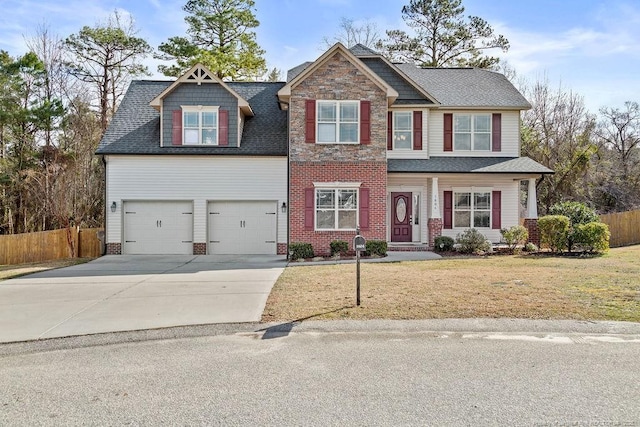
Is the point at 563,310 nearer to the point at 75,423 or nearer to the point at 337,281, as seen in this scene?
the point at 337,281

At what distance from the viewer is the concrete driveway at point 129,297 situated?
22.7ft

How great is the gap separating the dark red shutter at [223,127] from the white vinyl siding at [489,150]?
801 cm

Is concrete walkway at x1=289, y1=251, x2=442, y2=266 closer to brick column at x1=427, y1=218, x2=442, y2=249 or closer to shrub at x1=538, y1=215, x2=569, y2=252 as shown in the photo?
brick column at x1=427, y1=218, x2=442, y2=249

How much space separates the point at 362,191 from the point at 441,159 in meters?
3.92

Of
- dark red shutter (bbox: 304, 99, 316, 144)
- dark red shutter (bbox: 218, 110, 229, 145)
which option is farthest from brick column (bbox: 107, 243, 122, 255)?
dark red shutter (bbox: 304, 99, 316, 144)

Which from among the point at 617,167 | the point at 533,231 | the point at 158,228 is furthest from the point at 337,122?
the point at 617,167

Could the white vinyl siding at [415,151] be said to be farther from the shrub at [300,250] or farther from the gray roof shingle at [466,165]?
the shrub at [300,250]

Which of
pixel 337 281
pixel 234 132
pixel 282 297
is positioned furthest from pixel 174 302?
pixel 234 132

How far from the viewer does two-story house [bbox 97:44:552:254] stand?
16.5 metres

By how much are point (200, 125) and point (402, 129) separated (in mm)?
7888

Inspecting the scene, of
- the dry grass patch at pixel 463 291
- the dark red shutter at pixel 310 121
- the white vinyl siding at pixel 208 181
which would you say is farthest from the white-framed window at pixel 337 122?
the dry grass patch at pixel 463 291

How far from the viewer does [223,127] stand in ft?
57.8

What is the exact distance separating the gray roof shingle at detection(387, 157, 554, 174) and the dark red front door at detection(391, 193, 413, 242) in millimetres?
Answer: 1376

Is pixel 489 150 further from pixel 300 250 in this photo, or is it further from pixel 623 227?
pixel 300 250
